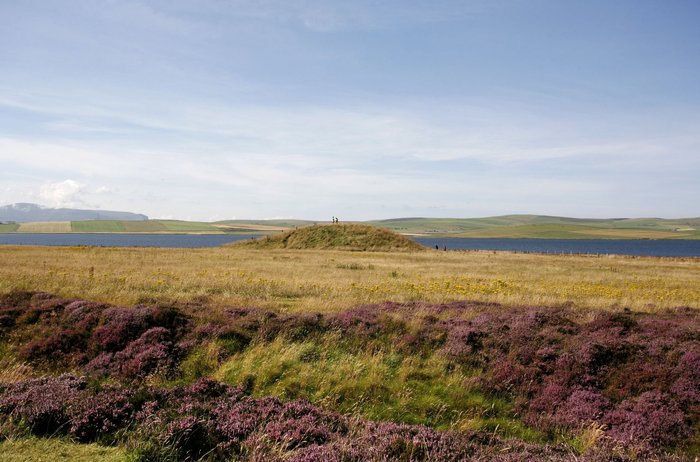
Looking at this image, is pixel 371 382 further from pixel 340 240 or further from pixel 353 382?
pixel 340 240

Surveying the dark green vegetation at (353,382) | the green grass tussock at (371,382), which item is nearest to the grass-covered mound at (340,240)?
the dark green vegetation at (353,382)

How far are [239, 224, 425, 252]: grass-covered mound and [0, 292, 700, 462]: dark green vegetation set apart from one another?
6062 cm

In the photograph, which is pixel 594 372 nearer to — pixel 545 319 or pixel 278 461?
pixel 545 319

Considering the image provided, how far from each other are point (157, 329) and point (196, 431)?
273 inches

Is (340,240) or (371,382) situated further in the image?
(340,240)

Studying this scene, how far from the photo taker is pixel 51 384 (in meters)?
10.0

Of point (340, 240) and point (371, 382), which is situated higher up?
point (340, 240)

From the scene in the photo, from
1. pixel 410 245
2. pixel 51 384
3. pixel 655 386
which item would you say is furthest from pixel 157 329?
pixel 410 245

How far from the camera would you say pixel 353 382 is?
1173 cm

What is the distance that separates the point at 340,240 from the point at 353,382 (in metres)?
70.9

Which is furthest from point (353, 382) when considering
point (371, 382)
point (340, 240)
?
point (340, 240)

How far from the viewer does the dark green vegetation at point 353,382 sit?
322 inches

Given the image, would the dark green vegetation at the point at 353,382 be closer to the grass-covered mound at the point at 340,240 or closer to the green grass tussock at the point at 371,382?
the green grass tussock at the point at 371,382

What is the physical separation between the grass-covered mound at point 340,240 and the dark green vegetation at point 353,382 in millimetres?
60618
